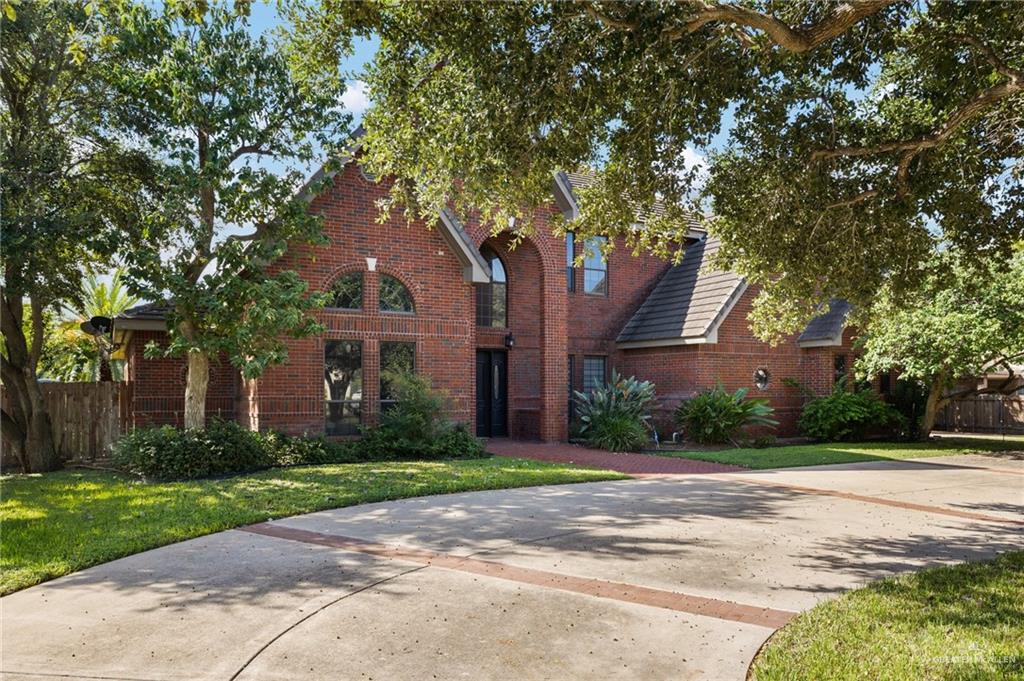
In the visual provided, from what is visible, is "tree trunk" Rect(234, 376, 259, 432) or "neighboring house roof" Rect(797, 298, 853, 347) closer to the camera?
"tree trunk" Rect(234, 376, 259, 432)

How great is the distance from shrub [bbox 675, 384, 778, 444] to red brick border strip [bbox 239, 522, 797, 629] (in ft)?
43.6

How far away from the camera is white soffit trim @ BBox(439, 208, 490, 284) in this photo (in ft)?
59.2

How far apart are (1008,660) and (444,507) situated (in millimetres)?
6954

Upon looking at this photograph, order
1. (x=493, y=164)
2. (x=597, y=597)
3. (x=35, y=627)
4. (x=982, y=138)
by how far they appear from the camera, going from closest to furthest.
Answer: (x=35, y=627), (x=597, y=597), (x=493, y=164), (x=982, y=138)

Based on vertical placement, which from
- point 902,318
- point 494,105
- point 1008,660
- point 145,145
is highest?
point 145,145

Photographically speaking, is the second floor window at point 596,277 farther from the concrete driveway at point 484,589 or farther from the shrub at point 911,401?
the concrete driveway at point 484,589

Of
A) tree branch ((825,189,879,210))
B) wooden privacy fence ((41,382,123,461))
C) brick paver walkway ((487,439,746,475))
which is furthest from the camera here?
wooden privacy fence ((41,382,123,461))

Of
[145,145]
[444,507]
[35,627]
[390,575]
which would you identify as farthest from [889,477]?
[145,145]

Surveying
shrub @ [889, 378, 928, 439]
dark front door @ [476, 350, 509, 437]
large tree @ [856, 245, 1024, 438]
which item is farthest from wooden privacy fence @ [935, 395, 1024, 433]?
dark front door @ [476, 350, 509, 437]

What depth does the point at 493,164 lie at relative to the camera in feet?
29.4

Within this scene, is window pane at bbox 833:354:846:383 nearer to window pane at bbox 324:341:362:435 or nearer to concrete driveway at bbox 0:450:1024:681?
concrete driveway at bbox 0:450:1024:681

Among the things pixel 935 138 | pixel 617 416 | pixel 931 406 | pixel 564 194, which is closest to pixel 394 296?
pixel 564 194

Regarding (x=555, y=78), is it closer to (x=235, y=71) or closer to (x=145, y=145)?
(x=235, y=71)

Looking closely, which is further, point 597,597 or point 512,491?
point 512,491
